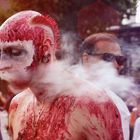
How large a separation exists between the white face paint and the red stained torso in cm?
12

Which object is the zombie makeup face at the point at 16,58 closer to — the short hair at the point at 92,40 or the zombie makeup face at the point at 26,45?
the zombie makeup face at the point at 26,45

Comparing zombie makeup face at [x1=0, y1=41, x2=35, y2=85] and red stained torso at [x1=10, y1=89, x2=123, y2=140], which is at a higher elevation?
zombie makeup face at [x1=0, y1=41, x2=35, y2=85]

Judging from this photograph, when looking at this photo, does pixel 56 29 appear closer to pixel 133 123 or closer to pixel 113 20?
pixel 113 20

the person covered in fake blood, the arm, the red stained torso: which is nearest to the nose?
the person covered in fake blood

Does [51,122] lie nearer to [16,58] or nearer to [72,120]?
[72,120]

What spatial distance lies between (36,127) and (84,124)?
0.52ft

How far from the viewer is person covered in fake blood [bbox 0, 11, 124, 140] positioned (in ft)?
4.94

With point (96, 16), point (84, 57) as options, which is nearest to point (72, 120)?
point (84, 57)

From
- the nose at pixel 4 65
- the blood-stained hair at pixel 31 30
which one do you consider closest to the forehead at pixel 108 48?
the blood-stained hair at pixel 31 30

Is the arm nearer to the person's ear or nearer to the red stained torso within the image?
the red stained torso

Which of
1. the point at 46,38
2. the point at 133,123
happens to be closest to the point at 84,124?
the point at 133,123

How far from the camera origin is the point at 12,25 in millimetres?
1555

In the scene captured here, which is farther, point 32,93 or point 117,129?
point 32,93

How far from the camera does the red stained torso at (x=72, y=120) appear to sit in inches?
59.2
